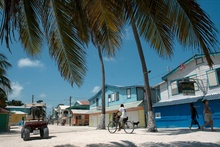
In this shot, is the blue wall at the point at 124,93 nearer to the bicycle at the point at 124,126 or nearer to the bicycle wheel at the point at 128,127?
the bicycle at the point at 124,126

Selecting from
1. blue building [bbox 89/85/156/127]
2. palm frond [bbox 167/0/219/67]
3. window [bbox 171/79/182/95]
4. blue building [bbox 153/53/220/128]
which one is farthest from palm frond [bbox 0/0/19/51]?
blue building [bbox 89/85/156/127]

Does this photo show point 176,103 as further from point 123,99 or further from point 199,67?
point 123,99

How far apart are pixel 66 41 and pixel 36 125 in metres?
9.98

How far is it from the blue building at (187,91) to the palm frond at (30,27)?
48.5ft

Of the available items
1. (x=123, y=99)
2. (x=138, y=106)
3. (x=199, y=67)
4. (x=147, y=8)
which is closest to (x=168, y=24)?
(x=147, y=8)

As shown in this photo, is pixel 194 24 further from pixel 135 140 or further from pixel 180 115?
pixel 180 115

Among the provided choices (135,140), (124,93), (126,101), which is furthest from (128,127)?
(124,93)

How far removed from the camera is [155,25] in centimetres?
488

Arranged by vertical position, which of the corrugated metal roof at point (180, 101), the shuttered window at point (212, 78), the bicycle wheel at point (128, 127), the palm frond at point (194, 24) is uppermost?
the shuttered window at point (212, 78)

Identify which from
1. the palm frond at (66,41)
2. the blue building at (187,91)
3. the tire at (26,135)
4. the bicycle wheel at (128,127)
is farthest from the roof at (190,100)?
the palm frond at (66,41)

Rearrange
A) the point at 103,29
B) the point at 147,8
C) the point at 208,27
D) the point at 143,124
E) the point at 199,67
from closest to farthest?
the point at 208,27 < the point at 147,8 < the point at 103,29 < the point at 199,67 < the point at 143,124

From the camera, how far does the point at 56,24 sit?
5.07 meters

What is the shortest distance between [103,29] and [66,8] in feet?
3.35

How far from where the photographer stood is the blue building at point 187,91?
18.4 meters
